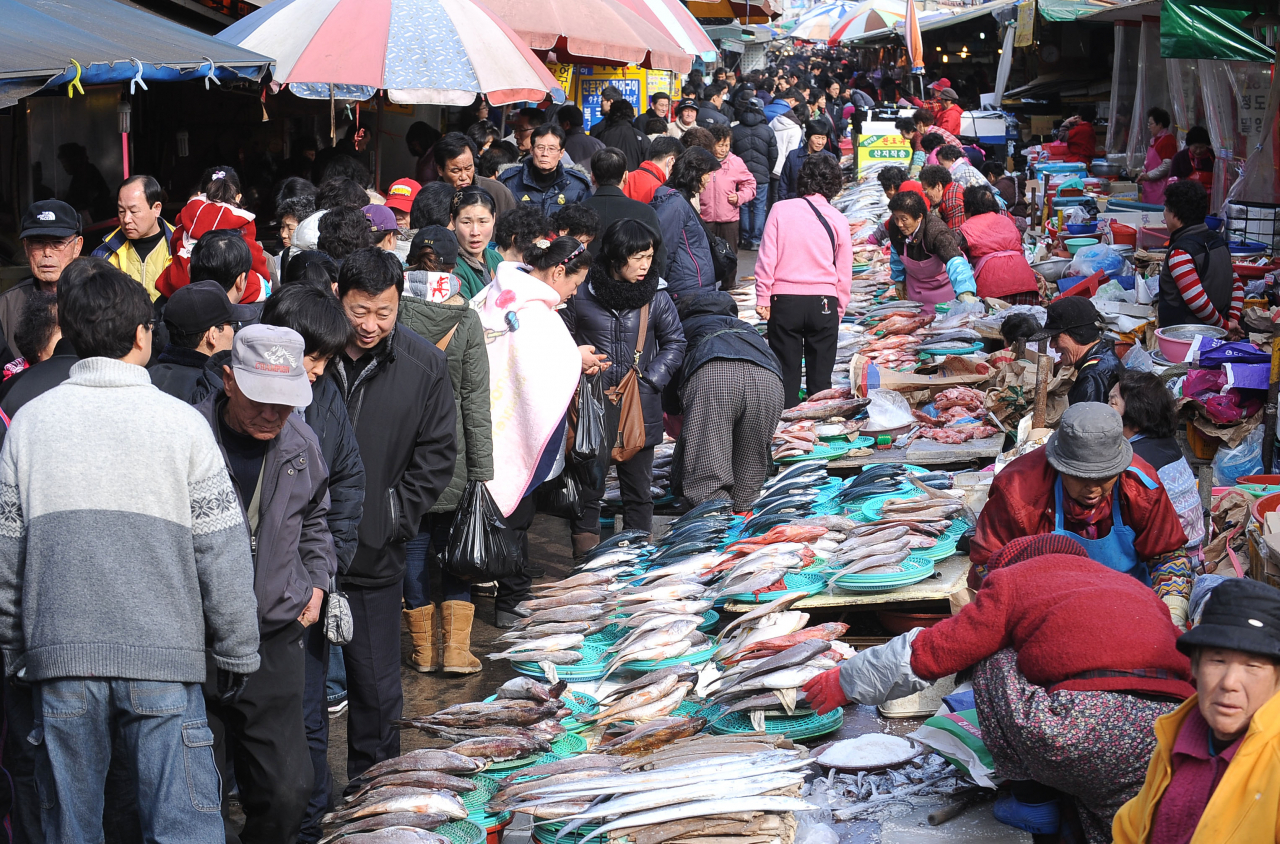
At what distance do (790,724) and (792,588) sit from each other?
972 millimetres

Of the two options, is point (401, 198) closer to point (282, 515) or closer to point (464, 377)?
point (464, 377)

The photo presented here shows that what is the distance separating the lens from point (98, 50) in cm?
632

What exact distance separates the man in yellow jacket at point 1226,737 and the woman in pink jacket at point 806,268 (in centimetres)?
544

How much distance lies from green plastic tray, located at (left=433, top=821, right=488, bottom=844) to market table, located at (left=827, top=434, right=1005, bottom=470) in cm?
365

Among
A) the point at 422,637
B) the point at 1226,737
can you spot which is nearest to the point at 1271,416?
the point at 1226,737

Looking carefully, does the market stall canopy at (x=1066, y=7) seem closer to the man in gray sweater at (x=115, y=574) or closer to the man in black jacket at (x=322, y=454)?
the man in black jacket at (x=322, y=454)

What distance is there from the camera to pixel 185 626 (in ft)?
9.86

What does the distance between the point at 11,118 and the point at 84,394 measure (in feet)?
22.1

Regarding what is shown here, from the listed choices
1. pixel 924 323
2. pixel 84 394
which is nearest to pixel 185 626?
Answer: pixel 84 394

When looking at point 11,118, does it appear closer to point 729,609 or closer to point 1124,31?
point 729,609

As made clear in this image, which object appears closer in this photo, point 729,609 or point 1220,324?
point 729,609

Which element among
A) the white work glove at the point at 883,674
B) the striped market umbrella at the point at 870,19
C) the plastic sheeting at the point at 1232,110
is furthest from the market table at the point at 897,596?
the striped market umbrella at the point at 870,19

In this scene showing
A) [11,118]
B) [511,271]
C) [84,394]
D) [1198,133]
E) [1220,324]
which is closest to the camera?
[84,394]

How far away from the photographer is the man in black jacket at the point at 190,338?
3879 millimetres
